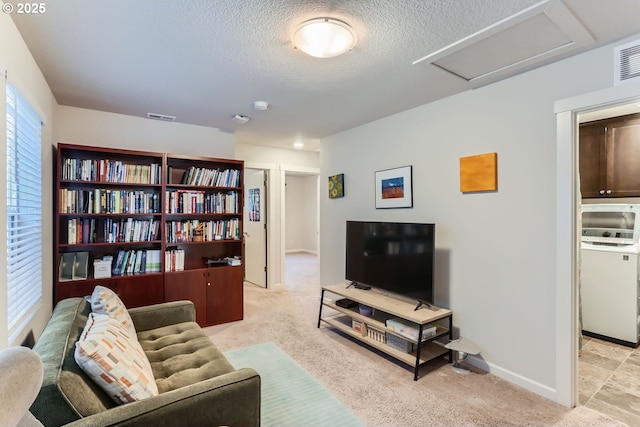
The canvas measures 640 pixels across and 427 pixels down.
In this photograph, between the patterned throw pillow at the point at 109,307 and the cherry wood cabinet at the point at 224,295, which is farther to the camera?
the cherry wood cabinet at the point at 224,295

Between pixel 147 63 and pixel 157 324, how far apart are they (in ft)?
6.18

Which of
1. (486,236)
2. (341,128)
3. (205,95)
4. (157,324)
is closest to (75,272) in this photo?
(157,324)

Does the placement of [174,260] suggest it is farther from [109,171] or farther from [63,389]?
[63,389]

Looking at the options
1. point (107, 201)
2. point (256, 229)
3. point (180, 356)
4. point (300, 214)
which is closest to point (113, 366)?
point (180, 356)

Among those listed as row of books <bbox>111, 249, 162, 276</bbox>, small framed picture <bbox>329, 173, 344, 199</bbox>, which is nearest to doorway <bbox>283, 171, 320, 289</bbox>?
small framed picture <bbox>329, 173, 344, 199</bbox>

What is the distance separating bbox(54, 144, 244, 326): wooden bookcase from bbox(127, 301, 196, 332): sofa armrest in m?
0.93

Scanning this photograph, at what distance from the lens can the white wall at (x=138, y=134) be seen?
3219 millimetres

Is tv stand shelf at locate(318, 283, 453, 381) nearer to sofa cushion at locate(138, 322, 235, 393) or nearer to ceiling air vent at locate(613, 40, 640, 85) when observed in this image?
sofa cushion at locate(138, 322, 235, 393)

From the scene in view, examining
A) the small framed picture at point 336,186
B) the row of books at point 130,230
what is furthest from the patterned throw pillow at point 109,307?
the small framed picture at point 336,186

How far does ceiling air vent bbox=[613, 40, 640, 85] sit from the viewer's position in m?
1.83

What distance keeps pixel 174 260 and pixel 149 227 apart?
1.44ft

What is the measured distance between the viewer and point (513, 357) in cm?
241

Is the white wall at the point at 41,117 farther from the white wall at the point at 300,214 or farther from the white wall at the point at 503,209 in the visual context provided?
the white wall at the point at 300,214

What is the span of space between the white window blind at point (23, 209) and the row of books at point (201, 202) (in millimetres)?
1173
